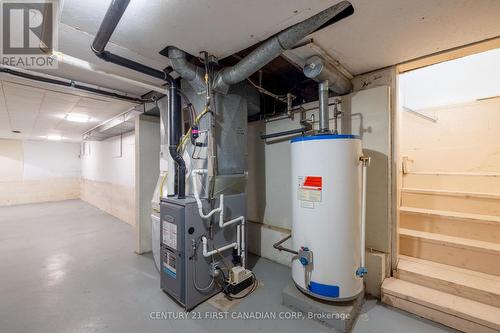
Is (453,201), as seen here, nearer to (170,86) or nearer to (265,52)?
(265,52)

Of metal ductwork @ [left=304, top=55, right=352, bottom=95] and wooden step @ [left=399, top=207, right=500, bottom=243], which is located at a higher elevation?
metal ductwork @ [left=304, top=55, right=352, bottom=95]

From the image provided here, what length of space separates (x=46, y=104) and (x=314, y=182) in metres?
4.39

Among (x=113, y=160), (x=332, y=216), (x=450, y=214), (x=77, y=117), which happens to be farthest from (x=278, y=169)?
(x=113, y=160)

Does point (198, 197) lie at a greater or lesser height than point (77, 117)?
lesser

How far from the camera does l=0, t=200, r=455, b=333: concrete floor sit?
168cm

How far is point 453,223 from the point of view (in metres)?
2.26

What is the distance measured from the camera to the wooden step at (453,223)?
2.07 metres

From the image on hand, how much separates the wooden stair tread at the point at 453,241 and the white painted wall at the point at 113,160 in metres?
4.94

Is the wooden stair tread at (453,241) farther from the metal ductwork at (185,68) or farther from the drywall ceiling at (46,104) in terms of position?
the drywall ceiling at (46,104)

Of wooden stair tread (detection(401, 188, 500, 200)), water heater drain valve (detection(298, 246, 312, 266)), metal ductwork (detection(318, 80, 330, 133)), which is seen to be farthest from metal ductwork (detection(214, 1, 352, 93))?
wooden stair tread (detection(401, 188, 500, 200))

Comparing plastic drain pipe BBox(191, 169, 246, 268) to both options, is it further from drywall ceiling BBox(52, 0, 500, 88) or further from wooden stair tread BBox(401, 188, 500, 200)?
wooden stair tread BBox(401, 188, 500, 200)

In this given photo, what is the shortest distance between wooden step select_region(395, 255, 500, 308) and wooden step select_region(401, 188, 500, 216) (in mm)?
754

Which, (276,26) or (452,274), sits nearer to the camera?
(276,26)

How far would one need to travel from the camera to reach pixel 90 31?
1.60 metres
